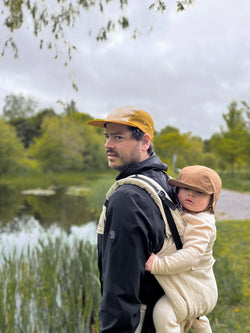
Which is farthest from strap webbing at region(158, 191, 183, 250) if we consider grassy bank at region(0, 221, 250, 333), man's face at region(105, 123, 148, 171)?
grassy bank at region(0, 221, 250, 333)

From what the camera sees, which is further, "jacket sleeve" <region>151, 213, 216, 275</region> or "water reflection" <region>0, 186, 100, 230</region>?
"water reflection" <region>0, 186, 100, 230</region>

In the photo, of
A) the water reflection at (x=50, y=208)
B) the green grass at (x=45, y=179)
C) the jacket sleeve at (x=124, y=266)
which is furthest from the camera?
the green grass at (x=45, y=179)

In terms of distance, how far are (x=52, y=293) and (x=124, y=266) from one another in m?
2.73

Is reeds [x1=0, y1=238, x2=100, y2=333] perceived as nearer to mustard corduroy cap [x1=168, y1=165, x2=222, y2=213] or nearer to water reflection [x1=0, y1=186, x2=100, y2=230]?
mustard corduroy cap [x1=168, y1=165, x2=222, y2=213]

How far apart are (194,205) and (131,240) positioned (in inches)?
15.1

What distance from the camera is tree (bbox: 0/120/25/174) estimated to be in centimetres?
2997

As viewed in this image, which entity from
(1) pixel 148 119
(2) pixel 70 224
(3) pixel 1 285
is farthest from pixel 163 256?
(2) pixel 70 224

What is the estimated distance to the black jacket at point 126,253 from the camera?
52.3 inches

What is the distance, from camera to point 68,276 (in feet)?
14.6

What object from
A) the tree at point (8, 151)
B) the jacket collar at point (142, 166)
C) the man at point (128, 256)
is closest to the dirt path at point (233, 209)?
the jacket collar at point (142, 166)

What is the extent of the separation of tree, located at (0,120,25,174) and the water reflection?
856 cm

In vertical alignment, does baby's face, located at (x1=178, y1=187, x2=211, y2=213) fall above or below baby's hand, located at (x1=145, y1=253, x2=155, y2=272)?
above

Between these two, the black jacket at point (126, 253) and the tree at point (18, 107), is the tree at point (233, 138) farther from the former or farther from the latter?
the tree at point (18, 107)

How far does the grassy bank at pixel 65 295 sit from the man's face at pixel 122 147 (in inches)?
84.0
